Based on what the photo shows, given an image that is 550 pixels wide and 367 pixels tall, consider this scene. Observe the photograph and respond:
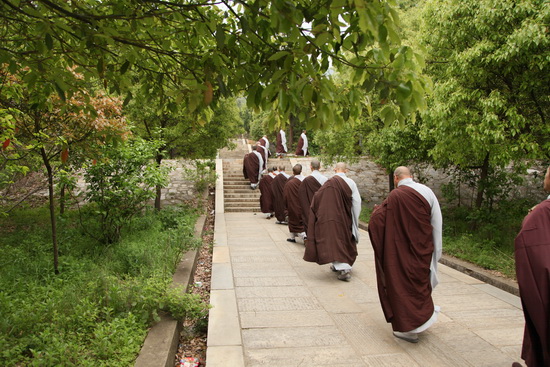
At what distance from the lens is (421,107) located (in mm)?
2596

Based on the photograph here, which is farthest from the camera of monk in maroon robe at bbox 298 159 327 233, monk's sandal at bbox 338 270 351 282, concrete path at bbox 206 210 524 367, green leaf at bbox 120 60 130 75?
monk in maroon robe at bbox 298 159 327 233

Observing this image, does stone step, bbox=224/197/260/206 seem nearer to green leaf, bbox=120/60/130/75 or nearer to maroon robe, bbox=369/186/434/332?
maroon robe, bbox=369/186/434/332

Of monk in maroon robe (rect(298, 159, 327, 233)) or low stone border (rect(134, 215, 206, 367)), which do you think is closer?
low stone border (rect(134, 215, 206, 367))

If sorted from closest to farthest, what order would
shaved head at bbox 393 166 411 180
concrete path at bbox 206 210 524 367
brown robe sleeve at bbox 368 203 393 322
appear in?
1. concrete path at bbox 206 210 524 367
2. brown robe sleeve at bbox 368 203 393 322
3. shaved head at bbox 393 166 411 180

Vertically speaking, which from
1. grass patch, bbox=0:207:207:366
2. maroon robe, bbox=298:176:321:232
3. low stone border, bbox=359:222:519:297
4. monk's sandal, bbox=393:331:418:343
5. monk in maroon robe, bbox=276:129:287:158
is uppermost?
monk in maroon robe, bbox=276:129:287:158

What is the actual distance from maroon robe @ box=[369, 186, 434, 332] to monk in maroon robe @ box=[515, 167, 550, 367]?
1.07 metres

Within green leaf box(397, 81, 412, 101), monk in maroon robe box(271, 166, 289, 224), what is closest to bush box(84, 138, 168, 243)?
monk in maroon robe box(271, 166, 289, 224)

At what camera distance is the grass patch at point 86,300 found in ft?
10.6

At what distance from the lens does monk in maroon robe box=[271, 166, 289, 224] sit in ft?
40.1

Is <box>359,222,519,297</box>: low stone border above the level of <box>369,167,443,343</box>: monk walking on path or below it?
below

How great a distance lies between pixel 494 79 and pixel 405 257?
209 inches

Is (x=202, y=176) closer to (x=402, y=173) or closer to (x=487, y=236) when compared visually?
(x=487, y=236)

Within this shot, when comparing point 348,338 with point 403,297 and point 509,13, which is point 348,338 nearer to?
point 403,297

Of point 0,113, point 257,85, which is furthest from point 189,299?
point 0,113
